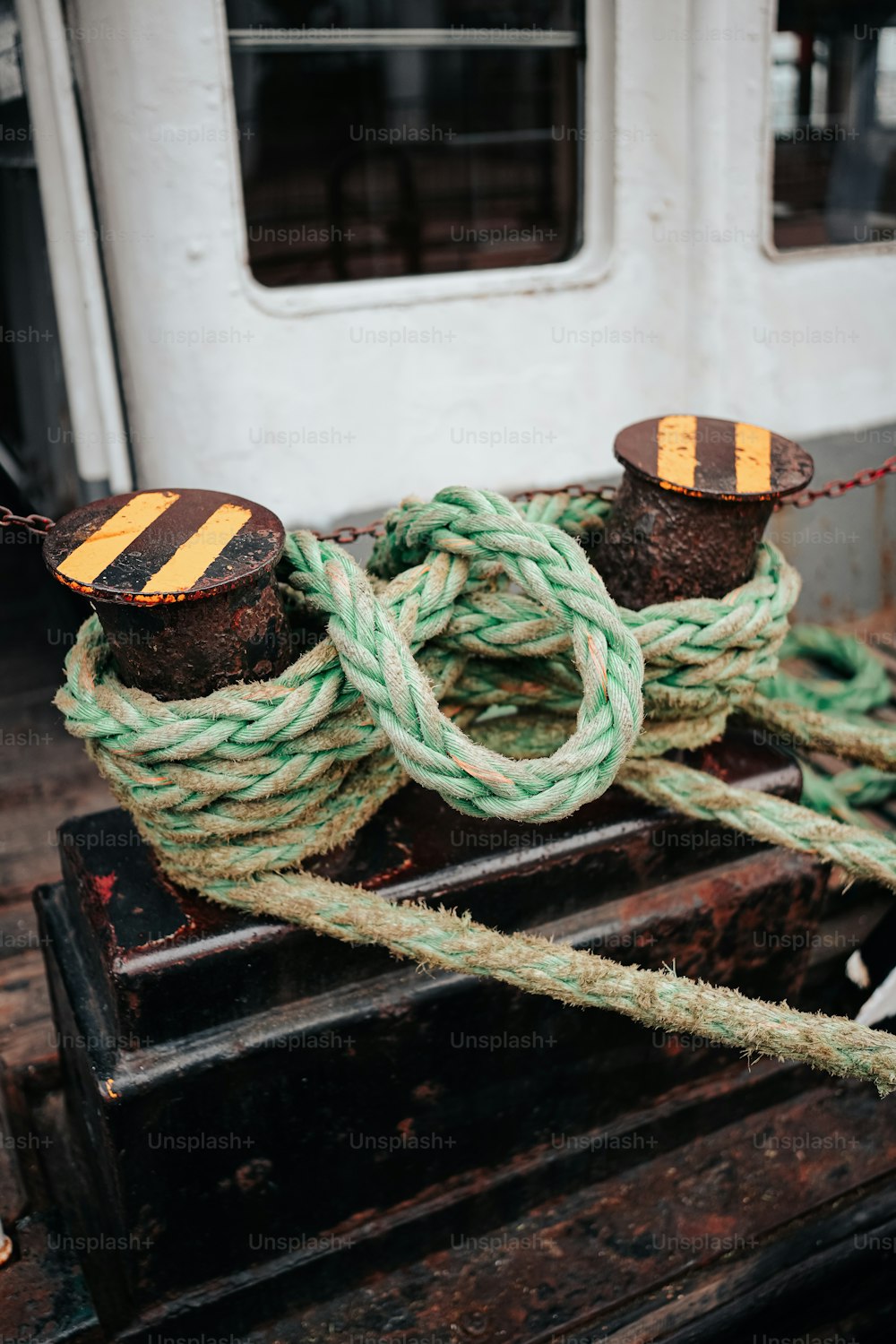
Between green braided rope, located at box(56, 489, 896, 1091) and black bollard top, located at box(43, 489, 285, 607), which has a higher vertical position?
black bollard top, located at box(43, 489, 285, 607)

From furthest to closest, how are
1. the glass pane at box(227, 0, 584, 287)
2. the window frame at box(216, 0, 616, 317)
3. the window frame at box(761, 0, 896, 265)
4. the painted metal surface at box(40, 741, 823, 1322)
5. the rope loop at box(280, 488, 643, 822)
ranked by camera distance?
the glass pane at box(227, 0, 584, 287), the window frame at box(761, 0, 896, 265), the window frame at box(216, 0, 616, 317), the painted metal surface at box(40, 741, 823, 1322), the rope loop at box(280, 488, 643, 822)

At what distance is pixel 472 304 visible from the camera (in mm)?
2480

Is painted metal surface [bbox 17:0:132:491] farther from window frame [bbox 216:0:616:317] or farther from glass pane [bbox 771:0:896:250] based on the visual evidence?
glass pane [bbox 771:0:896:250]

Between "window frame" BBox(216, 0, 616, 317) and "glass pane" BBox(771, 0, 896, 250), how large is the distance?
70cm

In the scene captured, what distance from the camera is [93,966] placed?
1365 millimetres

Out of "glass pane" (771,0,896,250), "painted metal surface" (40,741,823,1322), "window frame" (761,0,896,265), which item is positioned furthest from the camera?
"glass pane" (771,0,896,250)

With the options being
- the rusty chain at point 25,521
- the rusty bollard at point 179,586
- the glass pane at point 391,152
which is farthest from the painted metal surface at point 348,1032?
the glass pane at point 391,152

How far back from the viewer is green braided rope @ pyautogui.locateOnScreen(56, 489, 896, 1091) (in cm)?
107

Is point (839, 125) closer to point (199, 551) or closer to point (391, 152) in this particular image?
point (199, 551)

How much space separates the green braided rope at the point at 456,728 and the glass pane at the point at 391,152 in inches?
80.5

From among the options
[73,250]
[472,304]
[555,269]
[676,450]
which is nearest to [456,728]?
[676,450]

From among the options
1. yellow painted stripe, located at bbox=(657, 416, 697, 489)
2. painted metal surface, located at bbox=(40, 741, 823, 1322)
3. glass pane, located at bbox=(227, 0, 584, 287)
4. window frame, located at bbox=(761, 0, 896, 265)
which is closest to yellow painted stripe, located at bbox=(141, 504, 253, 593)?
painted metal surface, located at bbox=(40, 741, 823, 1322)

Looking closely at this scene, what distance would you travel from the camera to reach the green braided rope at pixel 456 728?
1.07m

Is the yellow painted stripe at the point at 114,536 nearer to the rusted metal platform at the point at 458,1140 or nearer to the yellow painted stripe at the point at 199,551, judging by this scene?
the yellow painted stripe at the point at 199,551
